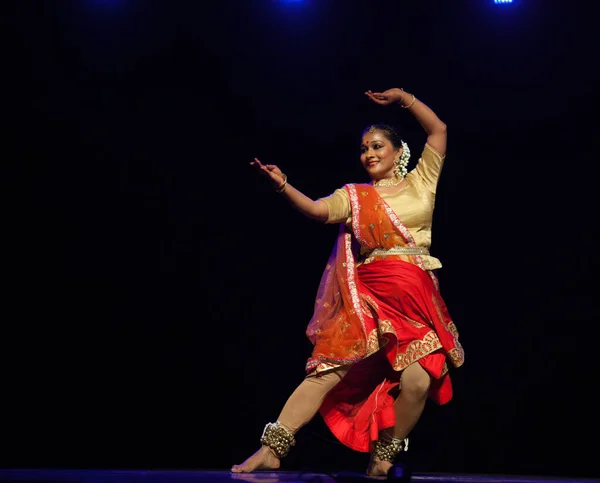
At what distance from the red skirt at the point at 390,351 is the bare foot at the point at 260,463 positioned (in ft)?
0.99

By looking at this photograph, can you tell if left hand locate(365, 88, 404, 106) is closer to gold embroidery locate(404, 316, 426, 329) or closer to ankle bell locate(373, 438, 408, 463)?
gold embroidery locate(404, 316, 426, 329)

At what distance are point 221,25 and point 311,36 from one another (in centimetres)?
44

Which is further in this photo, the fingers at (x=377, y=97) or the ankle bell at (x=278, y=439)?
the fingers at (x=377, y=97)

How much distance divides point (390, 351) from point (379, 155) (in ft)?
2.49

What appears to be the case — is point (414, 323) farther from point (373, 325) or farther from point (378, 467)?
point (378, 467)

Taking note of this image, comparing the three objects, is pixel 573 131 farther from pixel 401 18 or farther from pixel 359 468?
pixel 359 468

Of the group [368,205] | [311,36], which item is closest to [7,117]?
[311,36]

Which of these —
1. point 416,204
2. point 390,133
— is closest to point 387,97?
point 390,133

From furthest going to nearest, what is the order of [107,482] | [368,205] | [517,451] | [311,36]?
[311,36] → [517,451] → [368,205] → [107,482]

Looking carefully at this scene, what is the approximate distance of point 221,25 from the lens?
11.9ft

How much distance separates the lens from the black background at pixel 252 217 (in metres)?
3.44

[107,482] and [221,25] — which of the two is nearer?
[107,482]

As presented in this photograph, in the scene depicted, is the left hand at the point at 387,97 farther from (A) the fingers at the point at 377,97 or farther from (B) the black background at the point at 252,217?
(B) the black background at the point at 252,217

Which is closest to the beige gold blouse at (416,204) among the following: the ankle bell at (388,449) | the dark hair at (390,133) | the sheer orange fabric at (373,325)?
the sheer orange fabric at (373,325)
